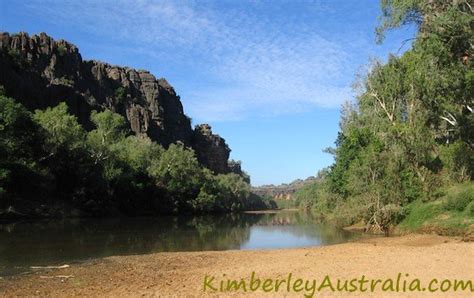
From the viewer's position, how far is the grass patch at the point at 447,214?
2752 centimetres

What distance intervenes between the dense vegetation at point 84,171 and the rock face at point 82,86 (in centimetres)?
2936

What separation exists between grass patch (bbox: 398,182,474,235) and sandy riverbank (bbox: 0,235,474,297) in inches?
313

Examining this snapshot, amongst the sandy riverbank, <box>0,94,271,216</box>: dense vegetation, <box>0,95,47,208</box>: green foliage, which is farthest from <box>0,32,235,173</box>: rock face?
the sandy riverbank

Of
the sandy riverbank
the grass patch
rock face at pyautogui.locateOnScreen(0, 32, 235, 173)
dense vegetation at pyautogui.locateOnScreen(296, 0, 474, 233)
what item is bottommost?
the sandy riverbank

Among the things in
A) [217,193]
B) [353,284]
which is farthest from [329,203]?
[217,193]

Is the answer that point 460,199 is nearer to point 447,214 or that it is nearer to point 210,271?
point 447,214

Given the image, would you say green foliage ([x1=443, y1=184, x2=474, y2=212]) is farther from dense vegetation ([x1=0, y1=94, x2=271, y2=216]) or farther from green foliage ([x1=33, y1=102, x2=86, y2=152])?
green foliage ([x1=33, y1=102, x2=86, y2=152])

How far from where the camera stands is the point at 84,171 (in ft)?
227

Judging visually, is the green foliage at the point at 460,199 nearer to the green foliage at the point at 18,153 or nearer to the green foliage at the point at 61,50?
the green foliage at the point at 18,153

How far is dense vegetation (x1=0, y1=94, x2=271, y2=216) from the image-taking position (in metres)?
53.6

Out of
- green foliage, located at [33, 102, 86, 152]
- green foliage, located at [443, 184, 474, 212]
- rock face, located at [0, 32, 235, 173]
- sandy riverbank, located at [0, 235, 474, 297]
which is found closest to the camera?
sandy riverbank, located at [0, 235, 474, 297]

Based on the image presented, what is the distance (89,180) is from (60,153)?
6.80 metres

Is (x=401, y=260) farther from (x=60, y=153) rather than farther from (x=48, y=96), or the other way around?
(x=48, y=96)

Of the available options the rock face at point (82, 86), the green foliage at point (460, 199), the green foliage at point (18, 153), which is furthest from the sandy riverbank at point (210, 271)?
the rock face at point (82, 86)
